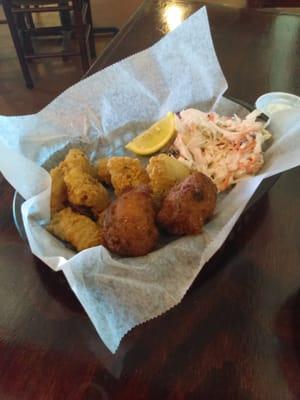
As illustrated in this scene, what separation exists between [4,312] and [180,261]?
27 centimetres

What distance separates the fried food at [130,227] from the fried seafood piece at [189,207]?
30mm

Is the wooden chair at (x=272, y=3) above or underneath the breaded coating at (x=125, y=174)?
underneath

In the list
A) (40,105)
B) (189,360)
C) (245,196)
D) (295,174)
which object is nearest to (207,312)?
(189,360)

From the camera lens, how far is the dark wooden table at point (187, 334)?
0.48 meters

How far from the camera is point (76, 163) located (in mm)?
712

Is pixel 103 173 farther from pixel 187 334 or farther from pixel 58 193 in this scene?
pixel 187 334

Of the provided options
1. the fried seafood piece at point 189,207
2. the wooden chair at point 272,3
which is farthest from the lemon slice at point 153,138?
the wooden chair at point 272,3

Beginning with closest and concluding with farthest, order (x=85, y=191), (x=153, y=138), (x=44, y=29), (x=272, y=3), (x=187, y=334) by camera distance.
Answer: (x=187, y=334), (x=85, y=191), (x=153, y=138), (x=272, y=3), (x=44, y=29)

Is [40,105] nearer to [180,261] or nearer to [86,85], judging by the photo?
[86,85]

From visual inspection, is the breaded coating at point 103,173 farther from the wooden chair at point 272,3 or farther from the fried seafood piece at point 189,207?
the wooden chair at point 272,3

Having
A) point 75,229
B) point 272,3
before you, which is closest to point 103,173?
point 75,229

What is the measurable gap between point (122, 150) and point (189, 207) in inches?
13.4

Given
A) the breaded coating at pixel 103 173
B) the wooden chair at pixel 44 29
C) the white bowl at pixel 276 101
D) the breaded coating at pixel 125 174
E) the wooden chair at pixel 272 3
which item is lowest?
the wooden chair at pixel 44 29

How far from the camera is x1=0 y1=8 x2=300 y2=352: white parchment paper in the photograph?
0.49 meters
